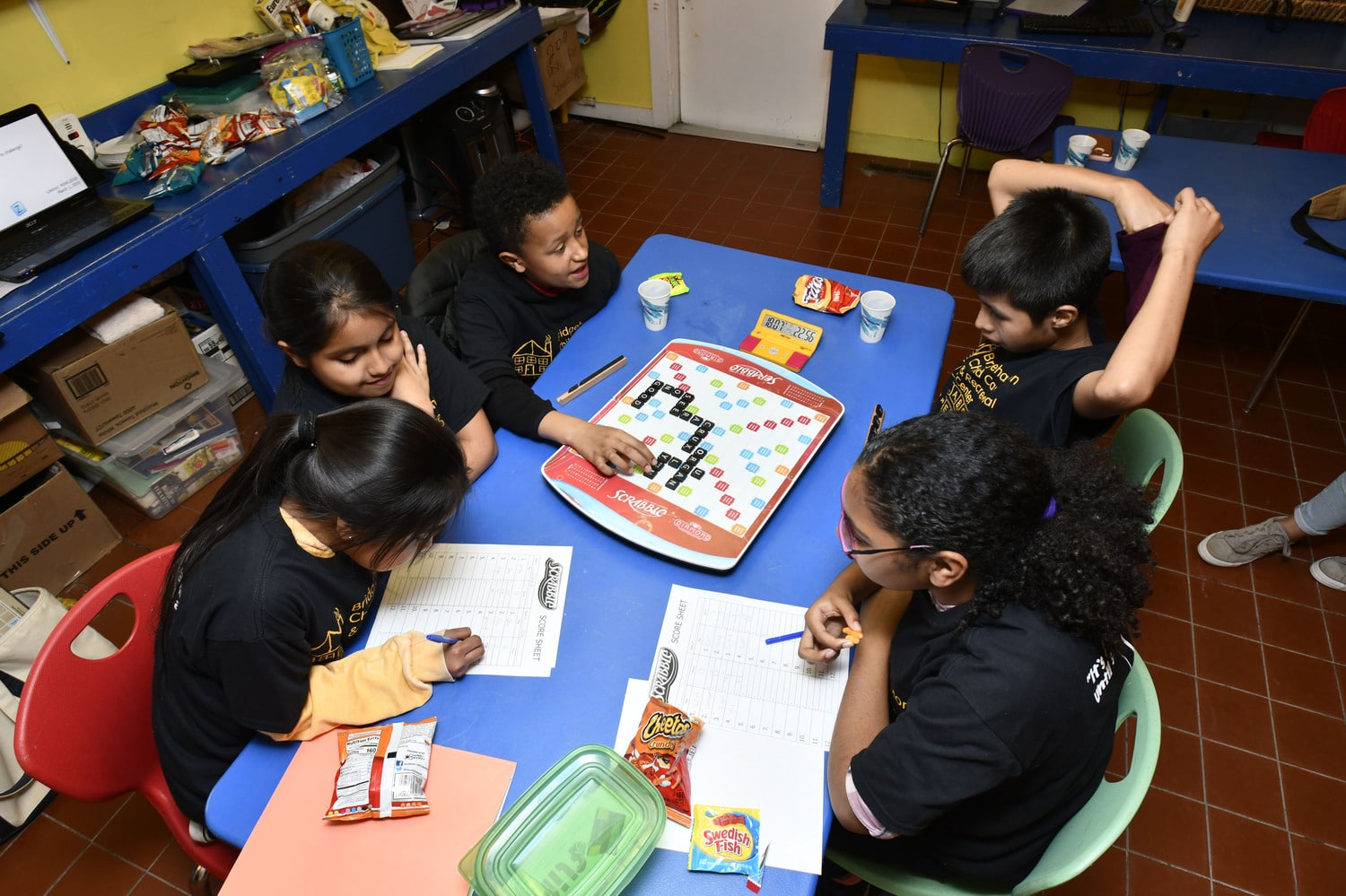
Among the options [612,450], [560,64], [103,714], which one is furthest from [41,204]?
[560,64]

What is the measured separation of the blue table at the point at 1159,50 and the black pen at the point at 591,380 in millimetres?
2469

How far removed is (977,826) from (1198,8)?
3.79 meters

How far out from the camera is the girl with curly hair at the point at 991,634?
0.85 metres

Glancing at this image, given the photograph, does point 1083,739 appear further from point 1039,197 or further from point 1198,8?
point 1198,8

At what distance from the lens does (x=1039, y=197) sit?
144 centimetres

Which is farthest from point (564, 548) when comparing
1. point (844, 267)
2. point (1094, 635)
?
point (844, 267)

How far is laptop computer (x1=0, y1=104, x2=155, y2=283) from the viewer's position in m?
2.05

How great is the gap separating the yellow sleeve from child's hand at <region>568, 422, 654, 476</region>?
1.43 feet

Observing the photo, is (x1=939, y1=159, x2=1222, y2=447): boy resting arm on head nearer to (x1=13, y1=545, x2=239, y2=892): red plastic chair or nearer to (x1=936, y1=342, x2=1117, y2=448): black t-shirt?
(x1=936, y1=342, x2=1117, y2=448): black t-shirt

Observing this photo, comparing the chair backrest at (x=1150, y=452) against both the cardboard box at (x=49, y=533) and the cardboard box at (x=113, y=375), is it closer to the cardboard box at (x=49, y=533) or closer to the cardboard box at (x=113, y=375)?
the cardboard box at (x=113, y=375)

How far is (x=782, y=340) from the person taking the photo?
5.38 feet

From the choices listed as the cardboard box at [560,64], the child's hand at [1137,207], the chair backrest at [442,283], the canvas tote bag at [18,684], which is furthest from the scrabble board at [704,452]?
the cardboard box at [560,64]

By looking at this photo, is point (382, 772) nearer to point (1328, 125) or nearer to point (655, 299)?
point (655, 299)

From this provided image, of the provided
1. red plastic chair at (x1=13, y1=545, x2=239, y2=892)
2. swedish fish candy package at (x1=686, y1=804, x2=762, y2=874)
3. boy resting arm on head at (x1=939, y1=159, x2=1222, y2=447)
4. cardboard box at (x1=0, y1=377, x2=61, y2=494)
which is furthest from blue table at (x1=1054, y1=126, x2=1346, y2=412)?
cardboard box at (x1=0, y1=377, x2=61, y2=494)
